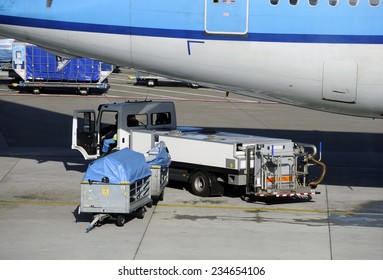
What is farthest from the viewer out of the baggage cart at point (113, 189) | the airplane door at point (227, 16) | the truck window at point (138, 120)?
the truck window at point (138, 120)

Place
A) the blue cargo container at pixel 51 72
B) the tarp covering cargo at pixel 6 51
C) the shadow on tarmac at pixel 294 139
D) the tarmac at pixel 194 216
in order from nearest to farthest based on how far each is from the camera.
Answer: the tarmac at pixel 194 216
the shadow on tarmac at pixel 294 139
the blue cargo container at pixel 51 72
the tarp covering cargo at pixel 6 51

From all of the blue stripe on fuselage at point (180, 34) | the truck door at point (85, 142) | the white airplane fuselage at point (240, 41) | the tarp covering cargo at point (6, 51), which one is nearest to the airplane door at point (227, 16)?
the white airplane fuselage at point (240, 41)

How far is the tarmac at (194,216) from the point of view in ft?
50.4

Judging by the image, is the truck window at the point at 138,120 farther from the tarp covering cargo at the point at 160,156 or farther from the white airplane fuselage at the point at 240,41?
the white airplane fuselage at the point at 240,41

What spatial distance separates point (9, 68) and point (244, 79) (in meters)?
31.4

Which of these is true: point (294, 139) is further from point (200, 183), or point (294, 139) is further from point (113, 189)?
point (113, 189)

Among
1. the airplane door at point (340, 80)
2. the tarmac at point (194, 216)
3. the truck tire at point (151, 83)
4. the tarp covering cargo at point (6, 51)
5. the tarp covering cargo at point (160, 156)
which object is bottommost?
the tarmac at point (194, 216)

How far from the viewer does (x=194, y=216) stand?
18078 millimetres

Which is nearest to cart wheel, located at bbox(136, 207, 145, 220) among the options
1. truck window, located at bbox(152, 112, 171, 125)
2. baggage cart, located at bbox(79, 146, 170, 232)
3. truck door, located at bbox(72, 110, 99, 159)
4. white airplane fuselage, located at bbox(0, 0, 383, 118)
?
baggage cart, located at bbox(79, 146, 170, 232)

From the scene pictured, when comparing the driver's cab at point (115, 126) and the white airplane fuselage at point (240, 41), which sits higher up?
Result: the white airplane fuselage at point (240, 41)

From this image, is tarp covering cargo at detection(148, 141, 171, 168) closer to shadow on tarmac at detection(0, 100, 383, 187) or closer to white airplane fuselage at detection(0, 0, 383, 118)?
white airplane fuselage at detection(0, 0, 383, 118)

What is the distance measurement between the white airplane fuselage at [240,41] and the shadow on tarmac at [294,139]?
493 cm

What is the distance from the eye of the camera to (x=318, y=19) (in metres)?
17.3

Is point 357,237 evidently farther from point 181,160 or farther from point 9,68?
point 9,68
